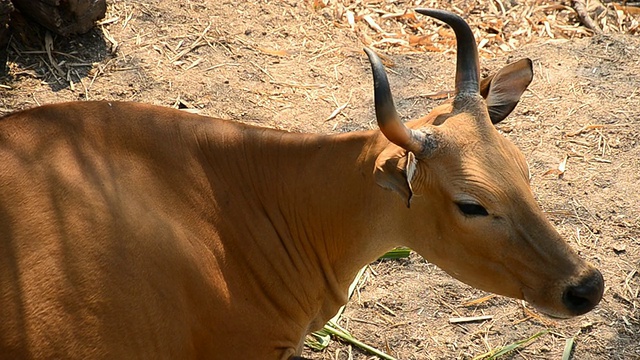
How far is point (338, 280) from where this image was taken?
5207 mm

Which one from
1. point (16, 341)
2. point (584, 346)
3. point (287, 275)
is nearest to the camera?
point (16, 341)

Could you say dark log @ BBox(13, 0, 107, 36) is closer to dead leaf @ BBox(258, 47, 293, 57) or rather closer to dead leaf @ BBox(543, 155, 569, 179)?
dead leaf @ BBox(258, 47, 293, 57)

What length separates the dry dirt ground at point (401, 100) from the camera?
6.13 meters

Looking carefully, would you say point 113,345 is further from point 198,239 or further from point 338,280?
point 338,280

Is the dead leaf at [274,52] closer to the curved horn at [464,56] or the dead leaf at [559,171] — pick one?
the dead leaf at [559,171]

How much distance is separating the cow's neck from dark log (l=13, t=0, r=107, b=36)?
2.73 m

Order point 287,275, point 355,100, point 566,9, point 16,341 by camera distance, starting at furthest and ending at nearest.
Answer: point 566,9 → point 355,100 → point 287,275 → point 16,341

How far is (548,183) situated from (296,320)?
3.14 m

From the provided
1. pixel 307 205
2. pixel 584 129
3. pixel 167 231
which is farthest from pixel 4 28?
pixel 584 129

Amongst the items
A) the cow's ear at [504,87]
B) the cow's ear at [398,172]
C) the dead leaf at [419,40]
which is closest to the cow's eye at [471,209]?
the cow's ear at [398,172]

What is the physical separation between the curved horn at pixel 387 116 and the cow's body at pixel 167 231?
1.36ft

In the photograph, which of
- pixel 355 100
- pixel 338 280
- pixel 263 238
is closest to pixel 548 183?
pixel 355 100

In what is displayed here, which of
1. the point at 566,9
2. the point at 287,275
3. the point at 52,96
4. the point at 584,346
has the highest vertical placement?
the point at 52,96

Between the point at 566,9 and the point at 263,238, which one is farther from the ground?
the point at 263,238
